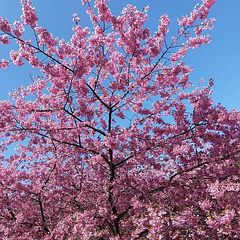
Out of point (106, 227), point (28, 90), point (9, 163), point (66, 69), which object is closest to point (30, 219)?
point (9, 163)

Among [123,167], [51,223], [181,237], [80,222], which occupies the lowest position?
[181,237]

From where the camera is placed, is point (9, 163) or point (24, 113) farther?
point (9, 163)

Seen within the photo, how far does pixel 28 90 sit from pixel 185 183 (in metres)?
4.86

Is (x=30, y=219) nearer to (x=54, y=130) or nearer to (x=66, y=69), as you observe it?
(x=54, y=130)

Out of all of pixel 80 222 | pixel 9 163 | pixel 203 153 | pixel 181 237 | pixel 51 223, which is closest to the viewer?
pixel 181 237

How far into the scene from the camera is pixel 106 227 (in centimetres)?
923

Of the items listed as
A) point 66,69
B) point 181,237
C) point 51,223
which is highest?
point 66,69

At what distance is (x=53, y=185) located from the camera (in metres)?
11.4

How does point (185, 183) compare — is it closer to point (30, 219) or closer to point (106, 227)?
point (106, 227)

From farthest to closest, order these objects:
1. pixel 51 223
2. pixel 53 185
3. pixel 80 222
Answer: pixel 53 185 → pixel 51 223 → pixel 80 222

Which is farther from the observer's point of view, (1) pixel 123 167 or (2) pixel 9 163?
(2) pixel 9 163

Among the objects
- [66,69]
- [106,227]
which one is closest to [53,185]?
[106,227]

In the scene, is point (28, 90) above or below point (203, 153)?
above

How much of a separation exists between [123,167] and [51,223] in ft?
8.78
